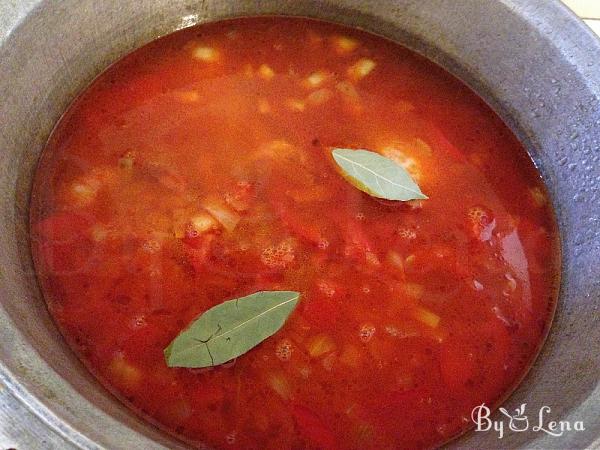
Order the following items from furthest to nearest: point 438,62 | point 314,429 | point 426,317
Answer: point 438,62, point 426,317, point 314,429

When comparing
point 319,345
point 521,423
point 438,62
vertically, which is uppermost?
point 438,62

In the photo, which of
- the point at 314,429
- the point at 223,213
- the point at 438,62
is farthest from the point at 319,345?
the point at 438,62

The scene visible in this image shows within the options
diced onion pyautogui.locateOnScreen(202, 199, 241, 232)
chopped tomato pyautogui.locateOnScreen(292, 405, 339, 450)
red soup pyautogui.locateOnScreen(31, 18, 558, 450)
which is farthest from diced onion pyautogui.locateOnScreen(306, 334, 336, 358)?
diced onion pyautogui.locateOnScreen(202, 199, 241, 232)

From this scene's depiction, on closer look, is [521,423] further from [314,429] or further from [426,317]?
[314,429]

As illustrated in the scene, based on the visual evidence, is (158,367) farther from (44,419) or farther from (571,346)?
(571,346)

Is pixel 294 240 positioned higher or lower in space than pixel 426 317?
higher

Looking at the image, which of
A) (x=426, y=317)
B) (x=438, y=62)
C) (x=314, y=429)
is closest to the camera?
(x=314, y=429)

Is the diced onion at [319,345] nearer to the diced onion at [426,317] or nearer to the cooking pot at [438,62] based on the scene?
the diced onion at [426,317]

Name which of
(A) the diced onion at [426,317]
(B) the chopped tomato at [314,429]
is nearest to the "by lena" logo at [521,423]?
(A) the diced onion at [426,317]
